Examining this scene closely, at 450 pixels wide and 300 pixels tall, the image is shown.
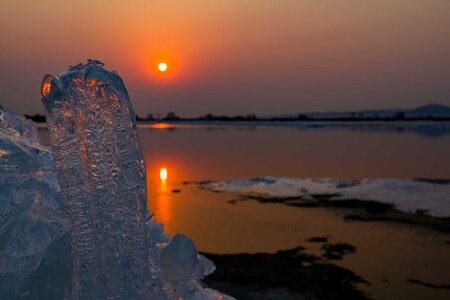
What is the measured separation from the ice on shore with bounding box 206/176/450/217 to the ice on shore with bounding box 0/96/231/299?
6.29 meters

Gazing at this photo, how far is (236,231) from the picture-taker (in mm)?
6621

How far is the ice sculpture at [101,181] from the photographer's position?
1481 millimetres

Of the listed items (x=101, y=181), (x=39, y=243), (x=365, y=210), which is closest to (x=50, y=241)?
(x=39, y=243)

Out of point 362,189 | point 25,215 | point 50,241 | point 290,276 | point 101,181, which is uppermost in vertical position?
point 101,181

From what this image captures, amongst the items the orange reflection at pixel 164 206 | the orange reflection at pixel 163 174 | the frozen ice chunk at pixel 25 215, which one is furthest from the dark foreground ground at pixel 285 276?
the orange reflection at pixel 163 174

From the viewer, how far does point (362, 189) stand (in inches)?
386

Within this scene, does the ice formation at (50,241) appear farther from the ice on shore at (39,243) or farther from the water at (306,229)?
the water at (306,229)

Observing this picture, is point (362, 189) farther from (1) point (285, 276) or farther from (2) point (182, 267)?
(2) point (182, 267)

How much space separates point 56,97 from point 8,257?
0.78 m

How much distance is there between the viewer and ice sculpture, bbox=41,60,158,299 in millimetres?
1481

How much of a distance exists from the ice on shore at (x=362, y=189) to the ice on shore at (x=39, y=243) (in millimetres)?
6292

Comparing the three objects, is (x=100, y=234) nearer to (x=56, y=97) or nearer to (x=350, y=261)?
(x=56, y=97)

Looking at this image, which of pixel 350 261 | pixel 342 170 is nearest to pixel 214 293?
pixel 350 261

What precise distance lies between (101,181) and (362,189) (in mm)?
8975
